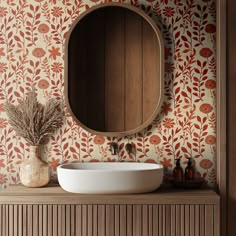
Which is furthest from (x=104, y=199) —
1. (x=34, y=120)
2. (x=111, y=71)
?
(x=111, y=71)

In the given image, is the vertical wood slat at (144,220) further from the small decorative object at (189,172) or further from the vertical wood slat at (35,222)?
the vertical wood slat at (35,222)

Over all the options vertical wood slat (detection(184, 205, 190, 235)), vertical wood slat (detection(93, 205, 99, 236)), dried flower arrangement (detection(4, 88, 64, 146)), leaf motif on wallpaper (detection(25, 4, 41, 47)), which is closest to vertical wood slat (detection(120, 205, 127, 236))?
vertical wood slat (detection(93, 205, 99, 236))

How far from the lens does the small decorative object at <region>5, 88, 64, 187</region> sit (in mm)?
2936

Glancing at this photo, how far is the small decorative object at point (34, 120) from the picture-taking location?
2936mm

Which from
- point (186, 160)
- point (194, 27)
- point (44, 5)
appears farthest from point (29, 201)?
point (194, 27)

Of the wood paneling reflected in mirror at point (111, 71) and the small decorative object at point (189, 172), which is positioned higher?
the wood paneling reflected in mirror at point (111, 71)

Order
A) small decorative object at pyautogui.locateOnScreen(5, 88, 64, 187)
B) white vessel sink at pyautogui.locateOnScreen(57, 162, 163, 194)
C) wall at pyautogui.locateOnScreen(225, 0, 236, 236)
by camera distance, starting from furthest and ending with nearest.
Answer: small decorative object at pyautogui.locateOnScreen(5, 88, 64, 187) → wall at pyautogui.locateOnScreen(225, 0, 236, 236) → white vessel sink at pyautogui.locateOnScreen(57, 162, 163, 194)

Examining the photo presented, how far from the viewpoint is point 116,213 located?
2.62 meters

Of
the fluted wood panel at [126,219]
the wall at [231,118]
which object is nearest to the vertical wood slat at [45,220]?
the fluted wood panel at [126,219]

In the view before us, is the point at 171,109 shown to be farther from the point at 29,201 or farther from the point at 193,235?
the point at 29,201

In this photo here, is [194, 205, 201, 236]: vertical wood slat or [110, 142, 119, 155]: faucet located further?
[110, 142, 119, 155]: faucet

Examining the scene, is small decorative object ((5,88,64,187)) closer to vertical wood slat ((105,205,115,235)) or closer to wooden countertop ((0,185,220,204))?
wooden countertop ((0,185,220,204))

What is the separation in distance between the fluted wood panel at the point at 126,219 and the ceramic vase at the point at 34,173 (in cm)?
24

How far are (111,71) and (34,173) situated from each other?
0.76 metres
